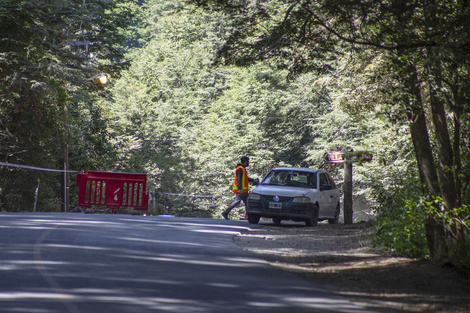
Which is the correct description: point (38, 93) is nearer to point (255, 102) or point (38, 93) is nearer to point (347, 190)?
point (347, 190)

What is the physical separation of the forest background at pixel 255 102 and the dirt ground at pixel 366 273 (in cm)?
63

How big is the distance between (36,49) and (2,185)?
5720 millimetres

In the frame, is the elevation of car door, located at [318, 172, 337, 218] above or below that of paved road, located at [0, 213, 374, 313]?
above

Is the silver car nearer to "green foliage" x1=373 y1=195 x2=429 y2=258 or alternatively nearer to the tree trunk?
the tree trunk

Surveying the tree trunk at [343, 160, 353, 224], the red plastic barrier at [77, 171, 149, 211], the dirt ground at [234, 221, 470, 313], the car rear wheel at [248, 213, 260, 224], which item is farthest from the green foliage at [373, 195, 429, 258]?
the red plastic barrier at [77, 171, 149, 211]

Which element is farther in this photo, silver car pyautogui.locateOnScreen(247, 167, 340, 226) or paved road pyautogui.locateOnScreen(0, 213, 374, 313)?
silver car pyautogui.locateOnScreen(247, 167, 340, 226)

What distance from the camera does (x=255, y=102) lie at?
5294 cm

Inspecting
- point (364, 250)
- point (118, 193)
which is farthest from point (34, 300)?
point (118, 193)

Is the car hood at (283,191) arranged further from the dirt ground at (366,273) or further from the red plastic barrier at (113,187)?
the red plastic barrier at (113,187)

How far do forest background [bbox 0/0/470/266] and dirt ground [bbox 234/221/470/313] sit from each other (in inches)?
24.9

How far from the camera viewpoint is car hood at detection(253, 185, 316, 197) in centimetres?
2089

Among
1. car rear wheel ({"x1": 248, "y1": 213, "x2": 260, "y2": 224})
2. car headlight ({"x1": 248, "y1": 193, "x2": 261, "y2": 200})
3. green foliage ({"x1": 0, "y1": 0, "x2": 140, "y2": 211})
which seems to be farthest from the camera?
green foliage ({"x1": 0, "y1": 0, "x2": 140, "y2": 211})

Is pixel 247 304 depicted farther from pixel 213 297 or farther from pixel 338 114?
pixel 338 114

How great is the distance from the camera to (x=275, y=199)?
68.2 feet
